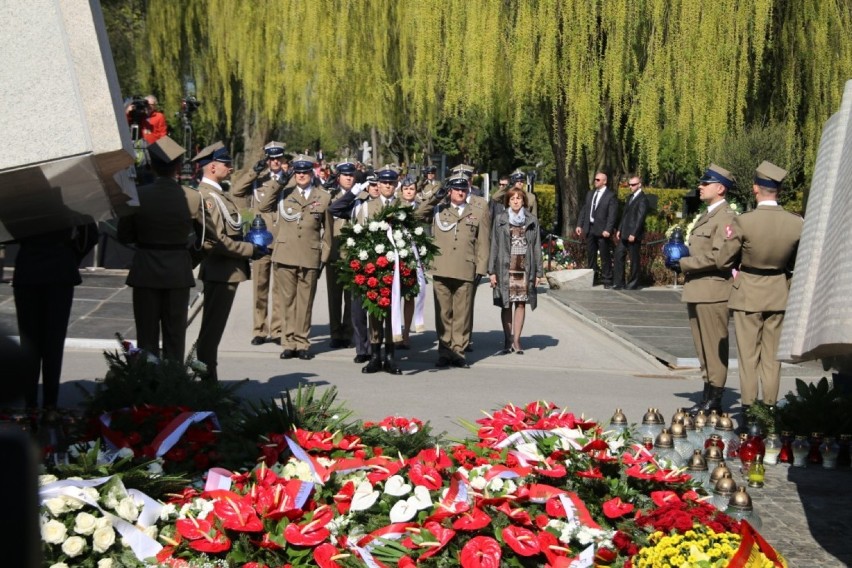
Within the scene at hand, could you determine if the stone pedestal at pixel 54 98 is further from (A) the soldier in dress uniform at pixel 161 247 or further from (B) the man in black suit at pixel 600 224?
(B) the man in black suit at pixel 600 224

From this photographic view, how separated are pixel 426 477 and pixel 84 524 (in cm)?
162

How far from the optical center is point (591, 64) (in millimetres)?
20969

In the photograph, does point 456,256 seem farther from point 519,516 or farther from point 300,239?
point 519,516

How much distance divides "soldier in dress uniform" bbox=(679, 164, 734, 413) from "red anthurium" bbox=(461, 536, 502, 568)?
5.44m

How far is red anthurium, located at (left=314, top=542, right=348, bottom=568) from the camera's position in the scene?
4.88 meters

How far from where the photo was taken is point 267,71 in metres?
26.8

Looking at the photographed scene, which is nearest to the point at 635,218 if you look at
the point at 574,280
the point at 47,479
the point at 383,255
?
the point at 574,280

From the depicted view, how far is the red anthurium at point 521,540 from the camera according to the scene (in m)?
4.98

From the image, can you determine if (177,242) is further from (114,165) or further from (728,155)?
(728,155)

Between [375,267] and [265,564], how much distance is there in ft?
24.8

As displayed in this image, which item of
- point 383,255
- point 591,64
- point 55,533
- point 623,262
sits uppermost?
point 591,64

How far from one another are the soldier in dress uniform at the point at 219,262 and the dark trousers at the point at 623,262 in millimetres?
11951

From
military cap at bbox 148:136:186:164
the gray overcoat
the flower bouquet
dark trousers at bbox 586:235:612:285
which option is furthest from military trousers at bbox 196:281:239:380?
dark trousers at bbox 586:235:612:285

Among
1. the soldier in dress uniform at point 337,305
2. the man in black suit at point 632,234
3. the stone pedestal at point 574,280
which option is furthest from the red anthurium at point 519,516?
the man in black suit at point 632,234
